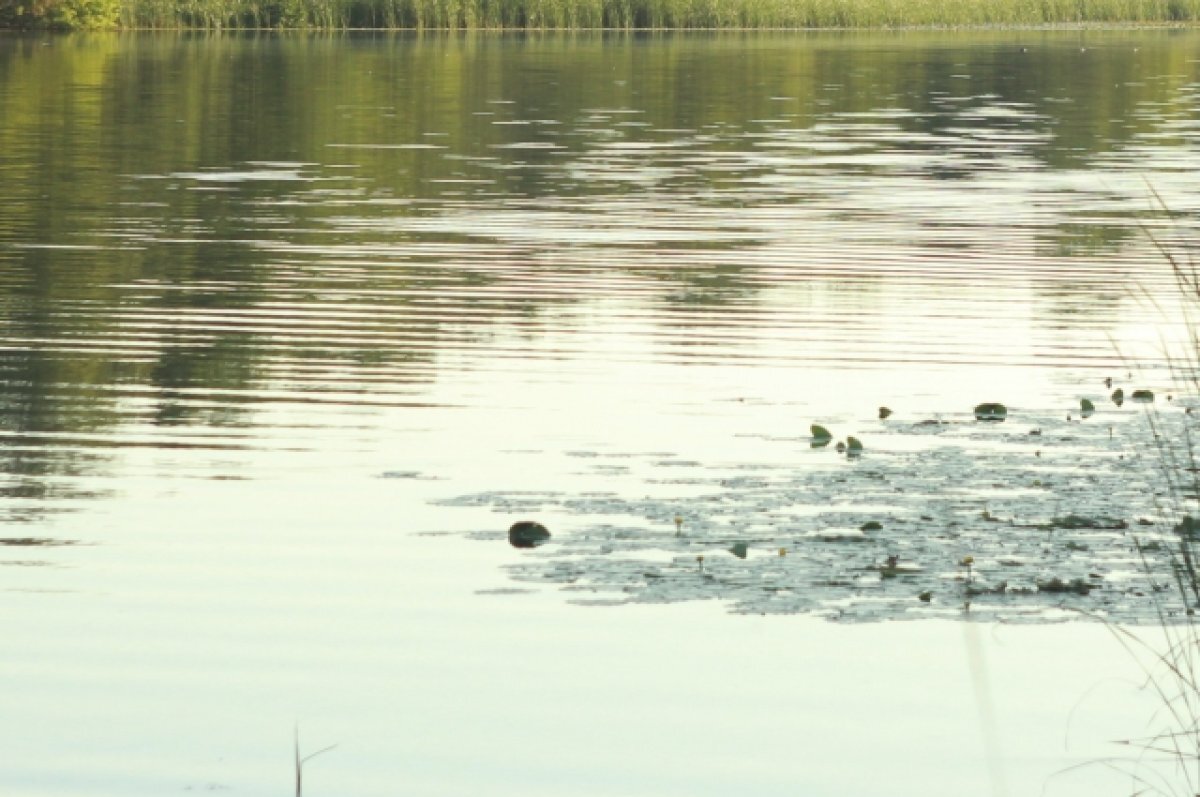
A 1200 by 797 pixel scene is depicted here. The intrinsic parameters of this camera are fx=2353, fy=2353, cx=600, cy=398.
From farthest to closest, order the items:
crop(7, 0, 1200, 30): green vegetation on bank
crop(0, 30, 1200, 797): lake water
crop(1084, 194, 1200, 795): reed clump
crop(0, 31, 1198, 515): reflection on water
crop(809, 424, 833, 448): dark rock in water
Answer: crop(7, 0, 1200, 30): green vegetation on bank, crop(0, 31, 1198, 515): reflection on water, crop(809, 424, 833, 448): dark rock in water, crop(0, 30, 1200, 797): lake water, crop(1084, 194, 1200, 795): reed clump

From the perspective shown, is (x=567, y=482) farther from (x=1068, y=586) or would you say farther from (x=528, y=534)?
(x=1068, y=586)

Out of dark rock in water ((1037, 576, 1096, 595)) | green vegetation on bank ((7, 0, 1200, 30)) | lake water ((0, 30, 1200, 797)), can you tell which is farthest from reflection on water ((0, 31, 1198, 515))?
green vegetation on bank ((7, 0, 1200, 30))

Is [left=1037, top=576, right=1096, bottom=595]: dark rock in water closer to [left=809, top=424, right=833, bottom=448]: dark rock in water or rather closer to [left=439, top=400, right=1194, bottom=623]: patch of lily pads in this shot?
[left=439, top=400, right=1194, bottom=623]: patch of lily pads

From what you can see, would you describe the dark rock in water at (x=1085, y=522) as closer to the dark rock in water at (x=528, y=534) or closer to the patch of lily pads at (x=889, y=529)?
the patch of lily pads at (x=889, y=529)

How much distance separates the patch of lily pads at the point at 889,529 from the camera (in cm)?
911

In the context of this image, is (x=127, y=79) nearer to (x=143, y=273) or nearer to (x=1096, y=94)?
(x=1096, y=94)

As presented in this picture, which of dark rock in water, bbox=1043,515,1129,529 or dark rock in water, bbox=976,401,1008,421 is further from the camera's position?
dark rock in water, bbox=976,401,1008,421

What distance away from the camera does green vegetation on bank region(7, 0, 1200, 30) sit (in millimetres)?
83500

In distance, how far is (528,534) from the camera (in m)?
10.1

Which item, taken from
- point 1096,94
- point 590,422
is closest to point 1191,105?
point 1096,94

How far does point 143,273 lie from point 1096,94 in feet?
118

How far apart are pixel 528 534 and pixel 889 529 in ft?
5.06

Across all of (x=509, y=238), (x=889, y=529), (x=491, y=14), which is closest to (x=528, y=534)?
(x=889, y=529)

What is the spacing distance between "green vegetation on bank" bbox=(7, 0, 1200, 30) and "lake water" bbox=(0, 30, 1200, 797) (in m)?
57.1
